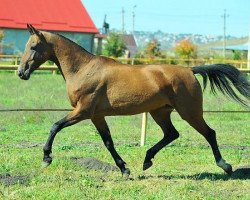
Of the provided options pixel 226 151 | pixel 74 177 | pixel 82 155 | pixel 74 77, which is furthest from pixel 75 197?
pixel 226 151

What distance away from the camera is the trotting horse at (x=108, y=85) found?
7.93m

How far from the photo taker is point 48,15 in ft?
178

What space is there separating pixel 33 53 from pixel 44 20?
4616cm

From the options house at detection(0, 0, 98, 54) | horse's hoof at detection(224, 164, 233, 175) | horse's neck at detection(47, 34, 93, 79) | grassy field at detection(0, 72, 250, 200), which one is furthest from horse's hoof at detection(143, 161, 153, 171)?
house at detection(0, 0, 98, 54)

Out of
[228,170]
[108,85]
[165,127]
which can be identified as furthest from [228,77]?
[108,85]

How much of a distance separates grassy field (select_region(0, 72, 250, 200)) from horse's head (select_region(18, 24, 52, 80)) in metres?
1.31

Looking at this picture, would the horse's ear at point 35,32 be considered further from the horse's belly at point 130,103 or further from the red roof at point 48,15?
the red roof at point 48,15

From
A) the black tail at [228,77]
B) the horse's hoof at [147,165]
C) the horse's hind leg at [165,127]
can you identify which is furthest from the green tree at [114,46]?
the horse's hoof at [147,165]

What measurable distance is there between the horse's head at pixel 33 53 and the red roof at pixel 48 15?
44301 millimetres

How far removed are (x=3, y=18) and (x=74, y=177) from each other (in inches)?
1835

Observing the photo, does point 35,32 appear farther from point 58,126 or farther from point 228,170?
point 228,170

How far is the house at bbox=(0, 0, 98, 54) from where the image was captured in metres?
52.0

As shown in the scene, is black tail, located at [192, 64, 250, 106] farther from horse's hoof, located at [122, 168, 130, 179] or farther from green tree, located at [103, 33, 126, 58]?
green tree, located at [103, 33, 126, 58]

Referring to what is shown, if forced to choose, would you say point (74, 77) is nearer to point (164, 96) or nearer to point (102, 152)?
point (164, 96)
